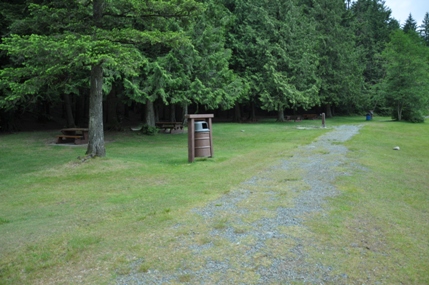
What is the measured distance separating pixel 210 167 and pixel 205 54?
36.6 feet

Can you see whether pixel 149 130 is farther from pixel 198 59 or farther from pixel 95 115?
pixel 95 115

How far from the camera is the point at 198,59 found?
18672 mm

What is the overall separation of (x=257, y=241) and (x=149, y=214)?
193 centimetres

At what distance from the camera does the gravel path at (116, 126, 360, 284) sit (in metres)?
3.53

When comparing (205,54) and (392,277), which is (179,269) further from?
(205,54)

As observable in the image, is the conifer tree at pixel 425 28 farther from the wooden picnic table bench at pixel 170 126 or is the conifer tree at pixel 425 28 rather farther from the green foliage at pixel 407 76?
the wooden picnic table bench at pixel 170 126

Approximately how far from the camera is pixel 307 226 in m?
4.85

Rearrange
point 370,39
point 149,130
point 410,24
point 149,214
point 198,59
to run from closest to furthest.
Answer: point 149,214 < point 198,59 < point 149,130 < point 370,39 < point 410,24

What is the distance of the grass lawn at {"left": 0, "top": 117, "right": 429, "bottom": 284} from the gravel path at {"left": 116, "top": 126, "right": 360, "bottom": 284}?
8.3 inches

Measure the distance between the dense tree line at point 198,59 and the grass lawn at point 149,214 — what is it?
7.37 feet

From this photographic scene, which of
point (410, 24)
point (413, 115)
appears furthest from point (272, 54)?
point (410, 24)

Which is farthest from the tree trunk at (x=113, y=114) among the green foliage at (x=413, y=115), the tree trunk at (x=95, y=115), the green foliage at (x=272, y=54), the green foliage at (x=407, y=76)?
the green foliage at (x=413, y=115)

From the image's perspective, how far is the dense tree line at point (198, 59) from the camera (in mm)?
9688

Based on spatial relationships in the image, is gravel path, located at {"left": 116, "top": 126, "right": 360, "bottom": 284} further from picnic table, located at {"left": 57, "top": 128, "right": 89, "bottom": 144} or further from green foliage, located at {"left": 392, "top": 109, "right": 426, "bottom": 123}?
green foliage, located at {"left": 392, "top": 109, "right": 426, "bottom": 123}
